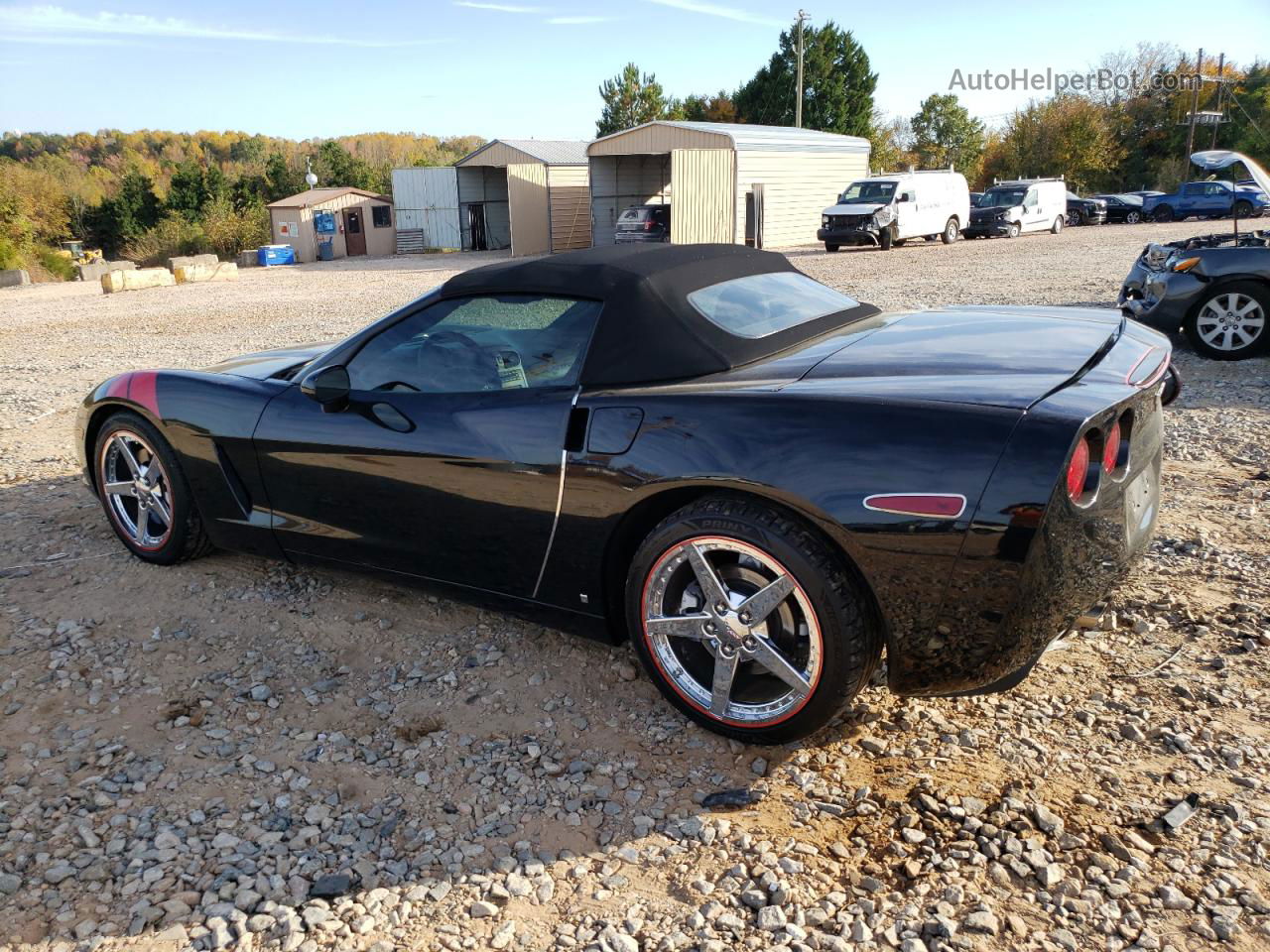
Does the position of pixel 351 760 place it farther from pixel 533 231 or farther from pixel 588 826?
pixel 533 231

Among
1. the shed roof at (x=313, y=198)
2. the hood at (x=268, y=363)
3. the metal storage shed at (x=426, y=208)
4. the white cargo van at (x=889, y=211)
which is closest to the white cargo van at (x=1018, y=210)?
the white cargo van at (x=889, y=211)

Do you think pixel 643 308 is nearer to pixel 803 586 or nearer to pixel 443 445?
pixel 443 445

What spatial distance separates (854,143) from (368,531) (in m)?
32.1

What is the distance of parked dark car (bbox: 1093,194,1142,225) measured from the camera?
3641cm

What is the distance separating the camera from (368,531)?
3549 mm

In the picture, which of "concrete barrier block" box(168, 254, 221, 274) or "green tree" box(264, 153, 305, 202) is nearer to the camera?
"concrete barrier block" box(168, 254, 221, 274)

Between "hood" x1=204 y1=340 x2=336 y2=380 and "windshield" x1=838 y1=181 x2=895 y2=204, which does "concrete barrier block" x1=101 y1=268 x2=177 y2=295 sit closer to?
"windshield" x1=838 y1=181 x2=895 y2=204

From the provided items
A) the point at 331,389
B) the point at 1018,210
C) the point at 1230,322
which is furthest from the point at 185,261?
the point at 331,389

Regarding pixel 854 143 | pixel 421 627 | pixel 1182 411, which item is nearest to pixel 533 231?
pixel 854 143

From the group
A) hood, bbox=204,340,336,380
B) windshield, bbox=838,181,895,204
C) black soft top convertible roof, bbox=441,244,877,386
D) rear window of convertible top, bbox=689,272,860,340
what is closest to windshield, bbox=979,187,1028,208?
windshield, bbox=838,181,895,204

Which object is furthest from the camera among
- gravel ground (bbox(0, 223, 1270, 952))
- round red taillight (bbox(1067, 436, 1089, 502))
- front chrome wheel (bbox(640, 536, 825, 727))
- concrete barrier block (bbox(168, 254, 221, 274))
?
concrete barrier block (bbox(168, 254, 221, 274))

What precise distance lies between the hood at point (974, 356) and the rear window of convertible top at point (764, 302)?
236 millimetres

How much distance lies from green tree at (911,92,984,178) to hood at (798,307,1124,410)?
189 feet

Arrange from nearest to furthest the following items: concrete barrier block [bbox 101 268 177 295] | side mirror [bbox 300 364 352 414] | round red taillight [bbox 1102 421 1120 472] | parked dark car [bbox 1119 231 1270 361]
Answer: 1. round red taillight [bbox 1102 421 1120 472]
2. side mirror [bbox 300 364 352 414]
3. parked dark car [bbox 1119 231 1270 361]
4. concrete barrier block [bbox 101 268 177 295]
